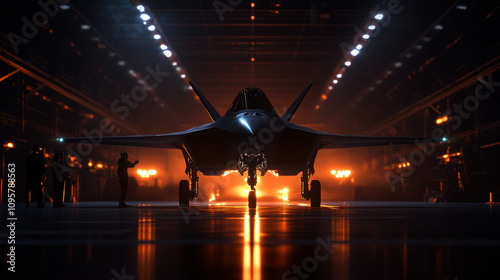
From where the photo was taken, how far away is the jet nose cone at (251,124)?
449 inches

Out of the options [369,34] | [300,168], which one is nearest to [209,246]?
[300,168]

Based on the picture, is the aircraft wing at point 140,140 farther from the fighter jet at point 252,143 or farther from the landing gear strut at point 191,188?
the landing gear strut at point 191,188

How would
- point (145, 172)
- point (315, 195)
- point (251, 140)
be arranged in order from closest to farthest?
1. point (251, 140)
2. point (315, 195)
3. point (145, 172)

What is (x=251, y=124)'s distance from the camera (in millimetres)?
11445

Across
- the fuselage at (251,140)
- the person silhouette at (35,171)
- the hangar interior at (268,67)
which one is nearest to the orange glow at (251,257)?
the fuselage at (251,140)

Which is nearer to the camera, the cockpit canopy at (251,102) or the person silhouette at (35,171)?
the cockpit canopy at (251,102)

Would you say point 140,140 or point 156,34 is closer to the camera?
point 140,140

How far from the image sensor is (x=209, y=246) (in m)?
3.72

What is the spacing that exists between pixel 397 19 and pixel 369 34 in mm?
1860

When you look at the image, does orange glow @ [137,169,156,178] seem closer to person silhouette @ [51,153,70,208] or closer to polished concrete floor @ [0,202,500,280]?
person silhouette @ [51,153,70,208]

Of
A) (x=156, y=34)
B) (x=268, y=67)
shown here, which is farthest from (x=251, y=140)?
(x=268, y=67)

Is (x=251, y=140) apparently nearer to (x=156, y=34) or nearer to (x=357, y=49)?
(x=156, y=34)

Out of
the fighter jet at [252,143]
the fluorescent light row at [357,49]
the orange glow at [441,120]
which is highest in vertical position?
the fluorescent light row at [357,49]

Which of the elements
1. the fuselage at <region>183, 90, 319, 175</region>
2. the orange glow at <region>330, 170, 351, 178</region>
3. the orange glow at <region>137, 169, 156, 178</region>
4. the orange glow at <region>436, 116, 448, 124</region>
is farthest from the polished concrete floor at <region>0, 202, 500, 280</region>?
the orange glow at <region>330, 170, 351, 178</region>
